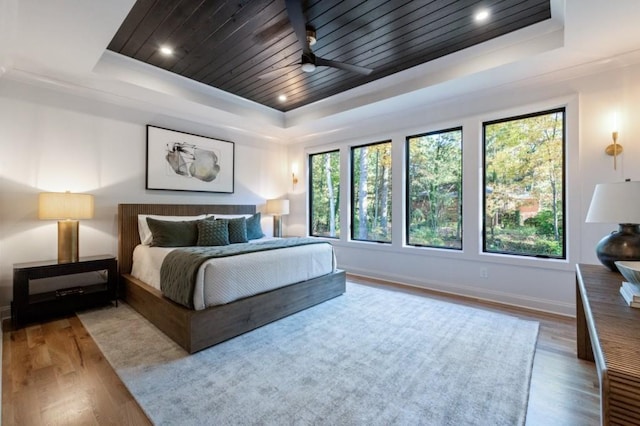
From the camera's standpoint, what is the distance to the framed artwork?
4.08 metres

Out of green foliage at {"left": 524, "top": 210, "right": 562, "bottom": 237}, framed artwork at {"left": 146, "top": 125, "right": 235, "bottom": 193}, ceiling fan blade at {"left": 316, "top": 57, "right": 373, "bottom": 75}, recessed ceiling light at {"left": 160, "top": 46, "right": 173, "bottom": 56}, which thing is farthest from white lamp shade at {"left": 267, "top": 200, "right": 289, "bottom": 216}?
green foliage at {"left": 524, "top": 210, "right": 562, "bottom": 237}

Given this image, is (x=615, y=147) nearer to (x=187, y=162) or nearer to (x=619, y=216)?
(x=619, y=216)

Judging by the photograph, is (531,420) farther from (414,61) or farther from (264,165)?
(264,165)

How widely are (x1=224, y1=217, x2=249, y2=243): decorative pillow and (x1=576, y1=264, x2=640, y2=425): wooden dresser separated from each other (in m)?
3.47

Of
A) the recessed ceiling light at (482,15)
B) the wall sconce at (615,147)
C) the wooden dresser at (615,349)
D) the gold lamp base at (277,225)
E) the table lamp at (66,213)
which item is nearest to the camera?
the wooden dresser at (615,349)

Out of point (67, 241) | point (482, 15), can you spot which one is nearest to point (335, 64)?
point (482, 15)

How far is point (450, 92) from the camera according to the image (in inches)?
141

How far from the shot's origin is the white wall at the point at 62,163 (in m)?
3.01

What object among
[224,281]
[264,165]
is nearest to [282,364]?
[224,281]

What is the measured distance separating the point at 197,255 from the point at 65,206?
1.69 m

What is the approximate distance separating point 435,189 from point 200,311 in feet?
11.2

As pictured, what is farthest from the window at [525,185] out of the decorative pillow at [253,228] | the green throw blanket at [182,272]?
the decorative pillow at [253,228]

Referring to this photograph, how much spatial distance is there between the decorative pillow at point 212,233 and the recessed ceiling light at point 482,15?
3.48 metres

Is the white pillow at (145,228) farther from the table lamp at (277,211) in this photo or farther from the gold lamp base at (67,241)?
the table lamp at (277,211)
